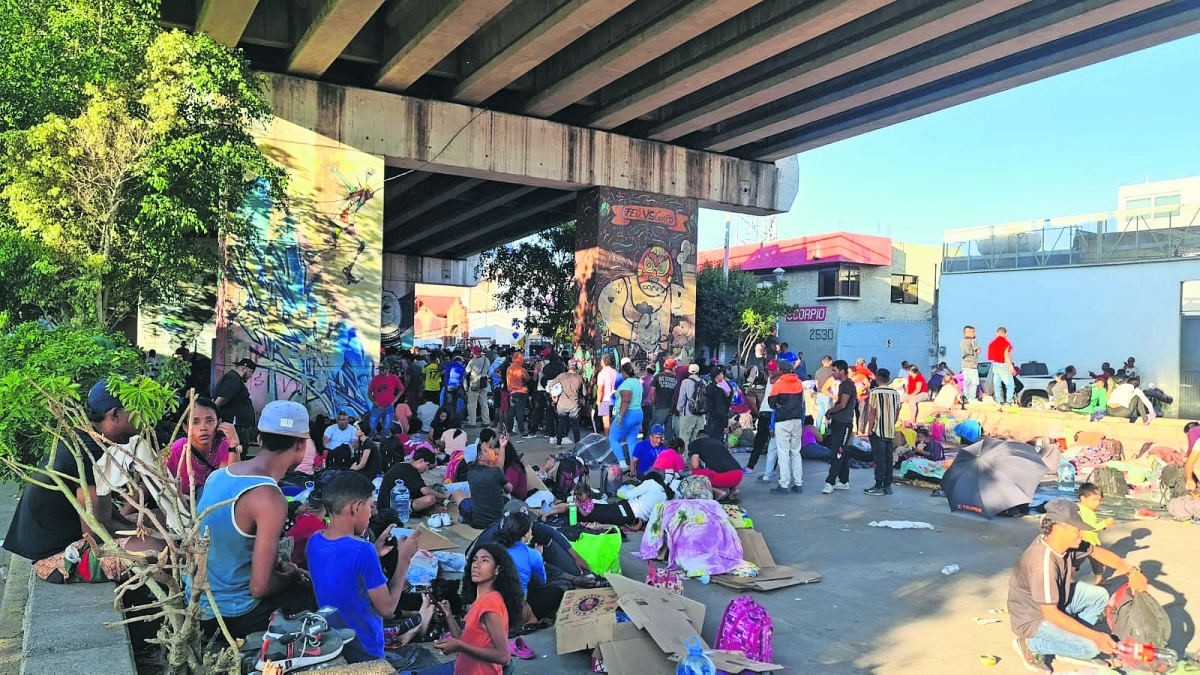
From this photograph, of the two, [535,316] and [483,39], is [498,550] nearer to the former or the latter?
[483,39]

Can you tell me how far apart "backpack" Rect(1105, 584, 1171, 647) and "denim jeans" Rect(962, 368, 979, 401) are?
40.0ft

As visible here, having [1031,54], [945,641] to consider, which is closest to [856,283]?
[1031,54]

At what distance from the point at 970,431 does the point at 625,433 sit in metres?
7.44

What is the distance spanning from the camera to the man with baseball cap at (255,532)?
3570 millimetres

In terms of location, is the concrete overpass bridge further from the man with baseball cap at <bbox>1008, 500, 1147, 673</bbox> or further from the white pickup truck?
the white pickup truck

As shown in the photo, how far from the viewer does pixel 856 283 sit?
1517 inches

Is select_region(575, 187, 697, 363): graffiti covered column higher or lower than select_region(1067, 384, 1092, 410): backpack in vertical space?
higher

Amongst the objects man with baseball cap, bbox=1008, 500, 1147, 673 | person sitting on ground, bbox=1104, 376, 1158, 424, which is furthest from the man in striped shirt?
person sitting on ground, bbox=1104, 376, 1158, 424

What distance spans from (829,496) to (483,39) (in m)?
10.1

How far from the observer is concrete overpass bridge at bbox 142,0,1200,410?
12.1m

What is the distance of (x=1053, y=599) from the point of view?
15.9 feet

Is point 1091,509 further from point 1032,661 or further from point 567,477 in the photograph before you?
point 567,477

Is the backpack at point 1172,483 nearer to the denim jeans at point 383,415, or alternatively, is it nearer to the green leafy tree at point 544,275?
the denim jeans at point 383,415

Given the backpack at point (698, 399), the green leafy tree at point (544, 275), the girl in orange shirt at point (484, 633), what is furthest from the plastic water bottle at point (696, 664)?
the green leafy tree at point (544, 275)
